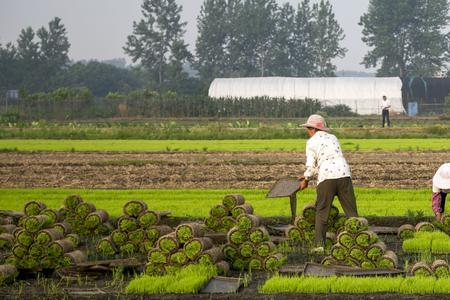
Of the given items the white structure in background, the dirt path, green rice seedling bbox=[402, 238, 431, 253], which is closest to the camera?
green rice seedling bbox=[402, 238, 431, 253]

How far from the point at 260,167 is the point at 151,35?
2621 inches

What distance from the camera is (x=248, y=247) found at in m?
11.7

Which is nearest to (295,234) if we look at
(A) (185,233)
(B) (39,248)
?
(A) (185,233)

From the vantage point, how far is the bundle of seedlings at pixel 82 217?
14.0 m

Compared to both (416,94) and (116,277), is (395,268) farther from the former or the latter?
(416,94)

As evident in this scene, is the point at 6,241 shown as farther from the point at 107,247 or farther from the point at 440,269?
the point at 440,269

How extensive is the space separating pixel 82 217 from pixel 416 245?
4.38m

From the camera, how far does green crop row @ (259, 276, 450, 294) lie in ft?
31.9

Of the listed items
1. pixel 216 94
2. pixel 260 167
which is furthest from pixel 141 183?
pixel 216 94

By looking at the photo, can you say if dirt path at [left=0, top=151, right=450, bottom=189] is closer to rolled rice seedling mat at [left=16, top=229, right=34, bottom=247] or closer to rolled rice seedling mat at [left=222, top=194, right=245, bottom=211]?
rolled rice seedling mat at [left=222, top=194, right=245, bottom=211]

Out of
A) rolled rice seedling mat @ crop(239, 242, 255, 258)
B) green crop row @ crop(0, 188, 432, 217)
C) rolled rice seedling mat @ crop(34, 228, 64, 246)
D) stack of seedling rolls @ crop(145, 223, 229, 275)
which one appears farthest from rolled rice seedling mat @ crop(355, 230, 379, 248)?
green crop row @ crop(0, 188, 432, 217)

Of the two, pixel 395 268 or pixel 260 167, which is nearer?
pixel 395 268

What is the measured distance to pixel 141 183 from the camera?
21750mm

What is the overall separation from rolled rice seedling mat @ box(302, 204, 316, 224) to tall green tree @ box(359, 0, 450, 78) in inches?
2892
